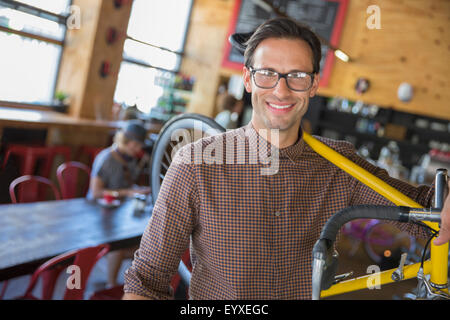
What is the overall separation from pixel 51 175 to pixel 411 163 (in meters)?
5.75

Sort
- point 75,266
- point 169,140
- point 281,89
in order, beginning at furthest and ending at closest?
point 75,266 < point 169,140 < point 281,89

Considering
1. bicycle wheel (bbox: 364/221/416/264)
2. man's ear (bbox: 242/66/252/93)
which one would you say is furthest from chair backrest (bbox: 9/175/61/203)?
bicycle wheel (bbox: 364/221/416/264)

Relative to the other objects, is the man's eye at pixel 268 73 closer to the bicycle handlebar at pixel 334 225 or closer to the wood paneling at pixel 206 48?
the bicycle handlebar at pixel 334 225

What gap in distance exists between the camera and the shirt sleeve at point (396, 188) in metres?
1.09

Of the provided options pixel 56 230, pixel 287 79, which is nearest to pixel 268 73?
pixel 287 79

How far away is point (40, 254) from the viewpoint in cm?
215

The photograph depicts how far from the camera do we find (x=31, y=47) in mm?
5207

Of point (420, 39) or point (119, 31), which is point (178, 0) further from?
point (420, 39)

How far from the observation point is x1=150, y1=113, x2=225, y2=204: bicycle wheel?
4.70ft

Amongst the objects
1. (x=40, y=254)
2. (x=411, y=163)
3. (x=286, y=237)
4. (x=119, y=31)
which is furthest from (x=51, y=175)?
(x=411, y=163)

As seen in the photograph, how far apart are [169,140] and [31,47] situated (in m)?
4.43

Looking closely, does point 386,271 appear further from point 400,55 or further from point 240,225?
point 400,55

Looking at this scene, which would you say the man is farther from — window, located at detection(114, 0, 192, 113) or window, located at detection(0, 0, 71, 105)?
Answer: window, located at detection(114, 0, 192, 113)
